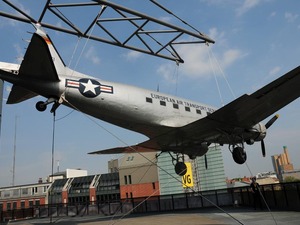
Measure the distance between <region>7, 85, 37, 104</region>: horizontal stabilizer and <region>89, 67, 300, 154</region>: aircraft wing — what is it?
6368 millimetres

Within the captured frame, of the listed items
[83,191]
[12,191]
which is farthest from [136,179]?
[12,191]

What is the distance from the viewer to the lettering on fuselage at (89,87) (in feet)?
45.4

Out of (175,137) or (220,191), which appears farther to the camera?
(220,191)

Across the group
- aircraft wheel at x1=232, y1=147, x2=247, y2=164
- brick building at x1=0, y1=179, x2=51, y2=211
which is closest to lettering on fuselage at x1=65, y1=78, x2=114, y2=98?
aircraft wheel at x1=232, y1=147, x2=247, y2=164

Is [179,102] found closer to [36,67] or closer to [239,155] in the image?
[239,155]

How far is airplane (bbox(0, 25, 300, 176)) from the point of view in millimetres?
12656

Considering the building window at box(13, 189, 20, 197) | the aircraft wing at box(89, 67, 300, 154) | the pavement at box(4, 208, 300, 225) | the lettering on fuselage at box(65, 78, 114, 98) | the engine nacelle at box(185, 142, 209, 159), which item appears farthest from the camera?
the building window at box(13, 189, 20, 197)

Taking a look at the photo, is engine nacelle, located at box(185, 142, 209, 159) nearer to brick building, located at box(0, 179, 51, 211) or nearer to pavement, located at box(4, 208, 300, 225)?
pavement, located at box(4, 208, 300, 225)

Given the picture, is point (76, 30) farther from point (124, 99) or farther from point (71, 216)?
point (71, 216)

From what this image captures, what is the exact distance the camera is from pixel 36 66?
40.3 ft

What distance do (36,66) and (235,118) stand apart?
11.8 m

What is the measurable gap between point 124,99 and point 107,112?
1183 millimetres

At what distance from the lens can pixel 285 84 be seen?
14.4 metres

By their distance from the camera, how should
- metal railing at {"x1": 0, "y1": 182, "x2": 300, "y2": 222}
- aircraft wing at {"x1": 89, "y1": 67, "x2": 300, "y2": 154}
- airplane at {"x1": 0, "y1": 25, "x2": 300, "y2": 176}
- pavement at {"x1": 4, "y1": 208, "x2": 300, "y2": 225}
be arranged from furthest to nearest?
metal railing at {"x1": 0, "y1": 182, "x2": 300, "y2": 222}
pavement at {"x1": 4, "y1": 208, "x2": 300, "y2": 225}
aircraft wing at {"x1": 89, "y1": 67, "x2": 300, "y2": 154}
airplane at {"x1": 0, "y1": 25, "x2": 300, "y2": 176}
